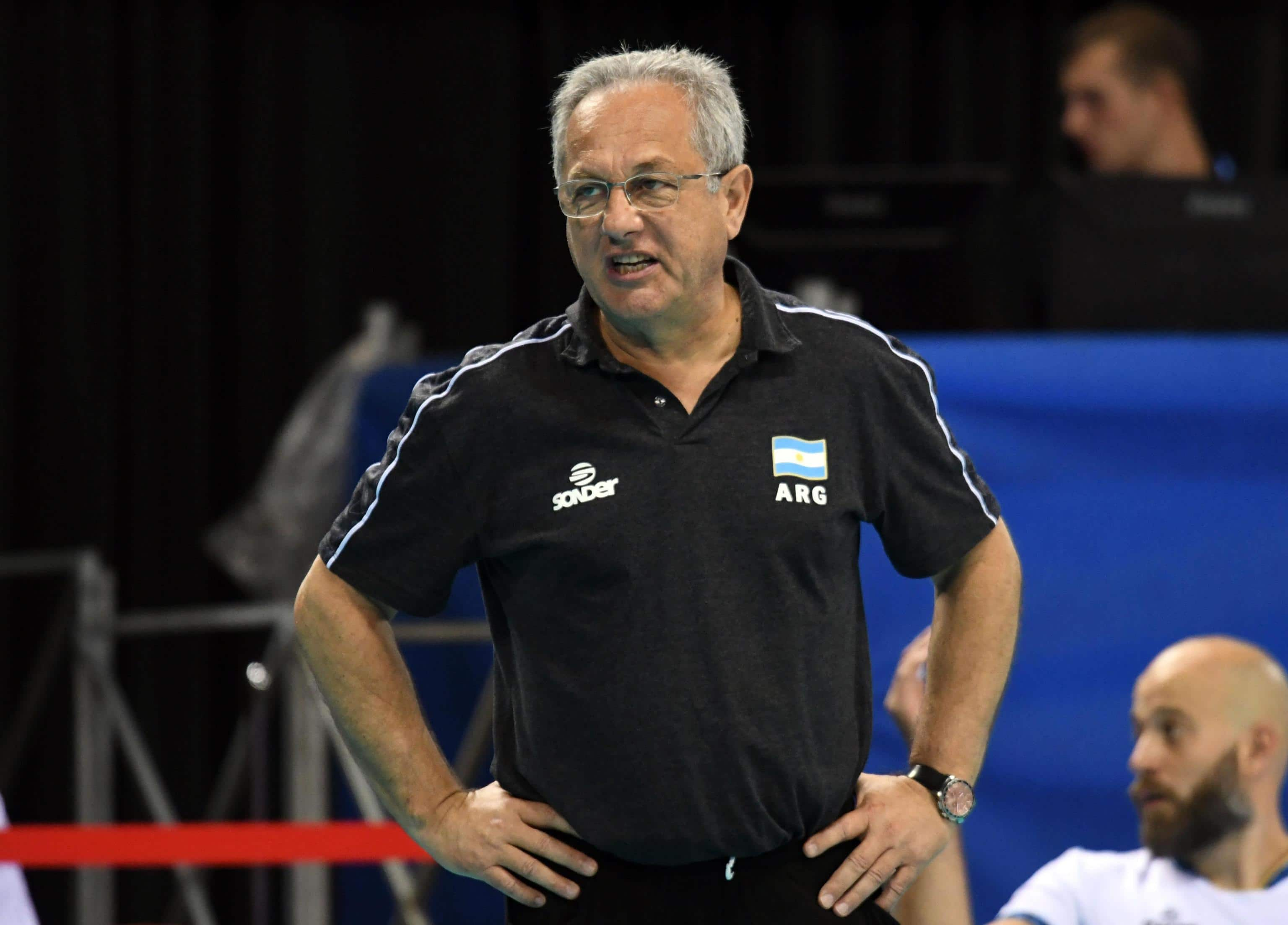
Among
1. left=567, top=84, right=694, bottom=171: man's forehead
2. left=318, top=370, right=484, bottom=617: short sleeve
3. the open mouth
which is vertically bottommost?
left=318, top=370, right=484, bottom=617: short sleeve

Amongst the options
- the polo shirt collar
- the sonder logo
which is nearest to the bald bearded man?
the polo shirt collar

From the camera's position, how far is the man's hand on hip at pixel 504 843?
186 centimetres

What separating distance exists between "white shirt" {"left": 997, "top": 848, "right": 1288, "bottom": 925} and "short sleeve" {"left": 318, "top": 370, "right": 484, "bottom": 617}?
1.33 metres

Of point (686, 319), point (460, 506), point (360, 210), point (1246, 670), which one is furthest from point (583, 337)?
point (360, 210)

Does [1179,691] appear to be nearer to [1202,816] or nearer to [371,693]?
[1202,816]

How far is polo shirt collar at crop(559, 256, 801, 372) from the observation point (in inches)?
74.2

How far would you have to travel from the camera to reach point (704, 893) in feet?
6.05

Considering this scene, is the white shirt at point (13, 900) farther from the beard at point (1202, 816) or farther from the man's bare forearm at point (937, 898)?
the beard at point (1202, 816)

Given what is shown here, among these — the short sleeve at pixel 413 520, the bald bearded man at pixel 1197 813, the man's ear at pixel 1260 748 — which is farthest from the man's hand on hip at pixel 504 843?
the man's ear at pixel 1260 748

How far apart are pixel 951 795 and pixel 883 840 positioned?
12 centimetres

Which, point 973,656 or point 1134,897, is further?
point 1134,897

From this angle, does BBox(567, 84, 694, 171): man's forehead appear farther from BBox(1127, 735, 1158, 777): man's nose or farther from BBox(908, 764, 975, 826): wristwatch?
BBox(1127, 735, 1158, 777): man's nose

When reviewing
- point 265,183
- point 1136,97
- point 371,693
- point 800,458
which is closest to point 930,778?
point 800,458

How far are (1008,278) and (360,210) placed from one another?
87.5 inches
